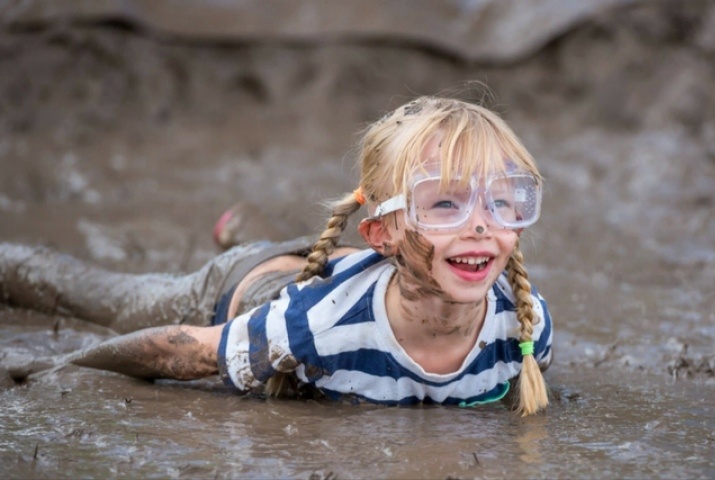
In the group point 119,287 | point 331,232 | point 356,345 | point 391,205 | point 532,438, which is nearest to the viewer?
point 532,438

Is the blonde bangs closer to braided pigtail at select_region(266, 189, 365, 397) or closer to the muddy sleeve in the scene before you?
braided pigtail at select_region(266, 189, 365, 397)

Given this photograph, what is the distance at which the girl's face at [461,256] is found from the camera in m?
2.95

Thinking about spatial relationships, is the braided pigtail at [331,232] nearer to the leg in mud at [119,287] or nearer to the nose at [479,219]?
the nose at [479,219]

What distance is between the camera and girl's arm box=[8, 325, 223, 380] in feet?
10.8

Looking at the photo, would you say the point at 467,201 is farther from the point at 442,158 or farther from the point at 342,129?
the point at 342,129

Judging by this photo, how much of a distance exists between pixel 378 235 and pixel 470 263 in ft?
1.05

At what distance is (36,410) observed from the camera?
3.12m

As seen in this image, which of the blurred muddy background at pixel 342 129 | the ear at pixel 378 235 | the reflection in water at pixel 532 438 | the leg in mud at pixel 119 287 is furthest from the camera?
the blurred muddy background at pixel 342 129

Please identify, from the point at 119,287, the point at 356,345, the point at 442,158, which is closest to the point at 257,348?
the point at 356,345

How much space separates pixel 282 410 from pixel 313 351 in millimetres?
210

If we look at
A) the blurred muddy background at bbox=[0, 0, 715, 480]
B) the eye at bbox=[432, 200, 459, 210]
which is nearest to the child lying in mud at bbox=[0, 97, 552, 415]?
the eye at bbox=[432, 200, 459, 210]

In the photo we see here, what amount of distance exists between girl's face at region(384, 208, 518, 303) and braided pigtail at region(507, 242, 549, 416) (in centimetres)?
20

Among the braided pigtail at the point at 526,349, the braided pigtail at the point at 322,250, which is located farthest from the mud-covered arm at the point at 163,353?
the braided pigtail at the point at 526,349

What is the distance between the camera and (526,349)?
3217mm
